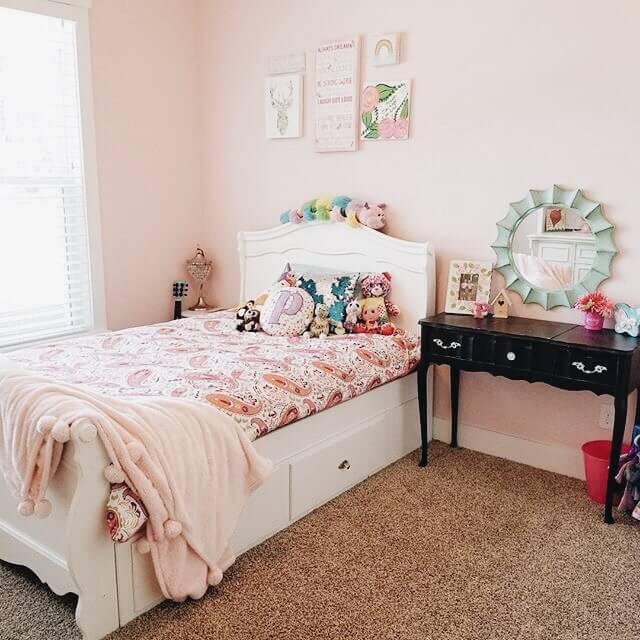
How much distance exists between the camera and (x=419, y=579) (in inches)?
93.5

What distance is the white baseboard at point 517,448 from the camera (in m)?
3.23

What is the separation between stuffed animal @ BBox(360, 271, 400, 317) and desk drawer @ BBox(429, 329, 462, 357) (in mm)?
389

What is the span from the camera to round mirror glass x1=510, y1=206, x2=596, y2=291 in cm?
307

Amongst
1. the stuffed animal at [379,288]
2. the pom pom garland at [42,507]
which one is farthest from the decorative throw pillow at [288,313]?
the pom pom garland at [42,507]

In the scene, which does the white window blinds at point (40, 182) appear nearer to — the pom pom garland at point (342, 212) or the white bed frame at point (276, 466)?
the white bed frame at point (276, 466)

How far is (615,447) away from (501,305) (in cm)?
85

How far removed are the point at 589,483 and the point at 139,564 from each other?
1914mm

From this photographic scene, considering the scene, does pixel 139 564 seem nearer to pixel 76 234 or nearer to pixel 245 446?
pixel 245 446

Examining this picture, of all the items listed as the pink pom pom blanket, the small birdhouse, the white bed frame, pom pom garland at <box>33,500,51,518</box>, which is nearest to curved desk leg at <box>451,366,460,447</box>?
the white bed frame

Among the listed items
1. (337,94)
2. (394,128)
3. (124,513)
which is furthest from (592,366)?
(337,94)

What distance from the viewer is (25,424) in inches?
83.9

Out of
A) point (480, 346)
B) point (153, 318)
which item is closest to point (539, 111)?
point (480, 346)

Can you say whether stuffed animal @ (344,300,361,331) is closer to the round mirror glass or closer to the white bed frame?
the white bed frame

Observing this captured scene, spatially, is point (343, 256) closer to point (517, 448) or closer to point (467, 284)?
point (467, 284)
